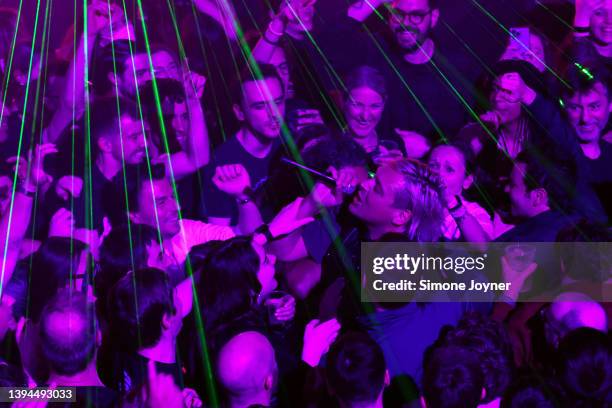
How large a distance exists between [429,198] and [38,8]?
1716 mm

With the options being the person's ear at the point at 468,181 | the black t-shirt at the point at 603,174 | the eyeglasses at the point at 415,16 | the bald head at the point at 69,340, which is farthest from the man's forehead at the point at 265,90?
the black t-shirt at the point at 603,174

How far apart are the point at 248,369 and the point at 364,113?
1.04m

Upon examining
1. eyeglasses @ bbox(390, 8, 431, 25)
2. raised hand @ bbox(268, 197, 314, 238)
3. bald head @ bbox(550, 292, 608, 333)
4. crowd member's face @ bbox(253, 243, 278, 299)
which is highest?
eyeglasses @ bbox(390, 8, 431, 25)

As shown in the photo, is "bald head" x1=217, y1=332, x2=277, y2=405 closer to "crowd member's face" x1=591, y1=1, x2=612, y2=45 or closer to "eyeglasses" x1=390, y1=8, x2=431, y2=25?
"eyeglasses" x1=390, y1=8, x2=431, y2=25

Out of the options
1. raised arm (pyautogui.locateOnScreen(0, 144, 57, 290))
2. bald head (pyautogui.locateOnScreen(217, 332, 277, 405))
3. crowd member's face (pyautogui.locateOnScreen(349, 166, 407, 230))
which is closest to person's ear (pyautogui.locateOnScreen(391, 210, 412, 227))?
crowd member's face (pyautogui.locateOnScreen(349, 166, 407, 230))

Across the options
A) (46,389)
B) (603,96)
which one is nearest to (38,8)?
(46,389)

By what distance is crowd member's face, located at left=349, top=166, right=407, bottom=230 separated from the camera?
2258 millimetres

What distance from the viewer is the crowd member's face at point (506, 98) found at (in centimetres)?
230

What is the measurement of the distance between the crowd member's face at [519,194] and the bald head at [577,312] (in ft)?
1.12

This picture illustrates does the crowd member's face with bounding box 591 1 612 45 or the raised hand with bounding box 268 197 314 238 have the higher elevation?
the crowd member's face with bounding box 591 1 612 45

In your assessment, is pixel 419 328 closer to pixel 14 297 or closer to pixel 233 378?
pixel 233 378

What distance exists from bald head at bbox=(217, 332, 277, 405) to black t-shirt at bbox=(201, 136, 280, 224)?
47 centimetres

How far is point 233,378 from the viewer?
2.21 meters

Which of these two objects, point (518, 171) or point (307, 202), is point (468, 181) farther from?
point (307, 202)
